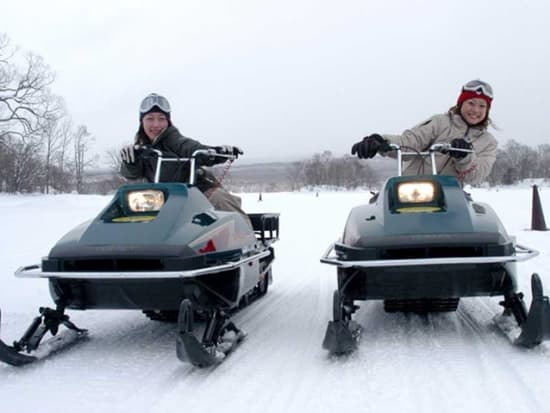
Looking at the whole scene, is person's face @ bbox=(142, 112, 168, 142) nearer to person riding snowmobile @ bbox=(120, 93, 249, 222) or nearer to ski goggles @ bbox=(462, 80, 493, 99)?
person riding snowmobile @ bbox=(120, 93, 249, 222)

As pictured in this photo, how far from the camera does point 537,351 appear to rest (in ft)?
11.3

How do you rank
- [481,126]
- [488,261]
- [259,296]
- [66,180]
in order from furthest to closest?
[66,180] < [259,296] < [481,126] < [488,261]

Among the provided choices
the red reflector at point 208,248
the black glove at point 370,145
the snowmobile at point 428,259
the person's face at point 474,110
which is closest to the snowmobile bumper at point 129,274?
the red reflector at point 208,248

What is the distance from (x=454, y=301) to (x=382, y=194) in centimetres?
108

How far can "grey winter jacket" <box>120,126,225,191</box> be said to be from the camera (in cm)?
512

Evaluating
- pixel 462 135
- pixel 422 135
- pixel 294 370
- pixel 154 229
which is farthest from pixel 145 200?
pixel 462 135

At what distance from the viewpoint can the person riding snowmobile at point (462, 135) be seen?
16.3 ft

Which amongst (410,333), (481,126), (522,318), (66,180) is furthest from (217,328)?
(66,180)

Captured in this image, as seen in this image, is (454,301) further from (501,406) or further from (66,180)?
(66,180)

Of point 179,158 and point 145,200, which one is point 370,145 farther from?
point 145,200

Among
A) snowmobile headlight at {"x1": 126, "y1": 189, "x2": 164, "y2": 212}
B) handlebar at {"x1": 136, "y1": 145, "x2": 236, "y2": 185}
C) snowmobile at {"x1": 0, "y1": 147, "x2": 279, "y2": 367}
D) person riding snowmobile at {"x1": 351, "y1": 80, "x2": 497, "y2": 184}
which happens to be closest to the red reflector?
snowmobile at {"x1": 0, "y1": 147, "x2": 279, "y2": 367}

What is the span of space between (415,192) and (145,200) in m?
2.06

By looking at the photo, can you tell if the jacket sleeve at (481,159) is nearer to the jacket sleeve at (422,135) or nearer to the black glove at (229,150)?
the jacket sleeve at (422,135)

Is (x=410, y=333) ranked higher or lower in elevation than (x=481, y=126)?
lower
